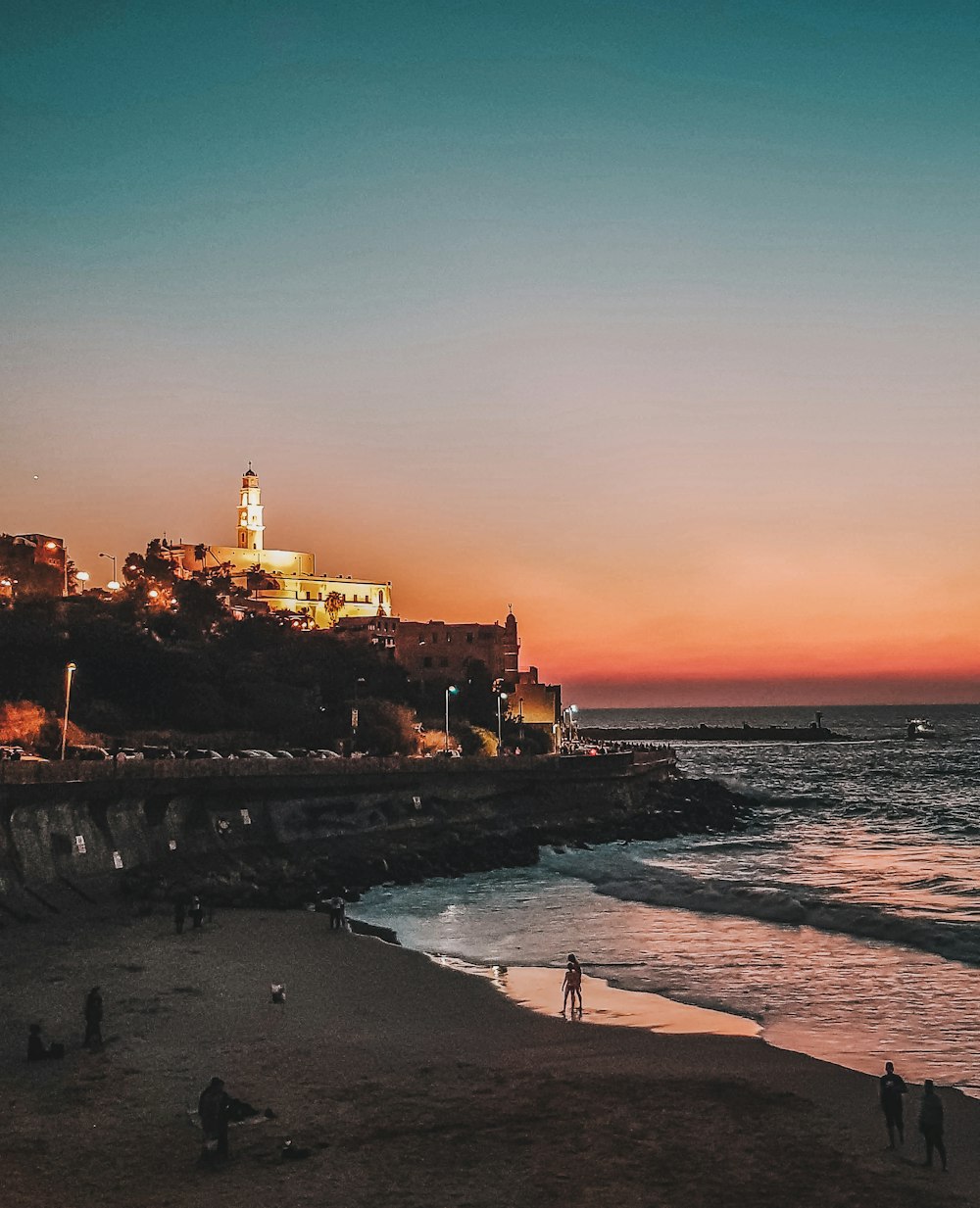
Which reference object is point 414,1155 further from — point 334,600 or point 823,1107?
point 334,600

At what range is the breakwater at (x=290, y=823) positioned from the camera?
41906 millimetres

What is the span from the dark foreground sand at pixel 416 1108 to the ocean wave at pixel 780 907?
15.5m

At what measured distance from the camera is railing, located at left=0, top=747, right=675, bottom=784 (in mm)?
44269

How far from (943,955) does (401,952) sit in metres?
17.3

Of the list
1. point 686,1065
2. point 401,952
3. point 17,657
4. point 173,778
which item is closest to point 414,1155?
point 686,1065

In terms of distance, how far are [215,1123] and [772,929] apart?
28.2 meters

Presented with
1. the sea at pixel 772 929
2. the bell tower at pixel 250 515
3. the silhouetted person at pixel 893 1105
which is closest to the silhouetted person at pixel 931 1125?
the silhouetted person at pixel 893 1105

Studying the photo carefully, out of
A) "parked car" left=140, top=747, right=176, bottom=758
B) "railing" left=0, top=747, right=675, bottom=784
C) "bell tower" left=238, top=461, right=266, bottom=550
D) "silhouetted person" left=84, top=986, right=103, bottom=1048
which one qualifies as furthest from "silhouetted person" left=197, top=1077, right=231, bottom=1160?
"bell tower" left=238, top=461, right=266, bottom=550

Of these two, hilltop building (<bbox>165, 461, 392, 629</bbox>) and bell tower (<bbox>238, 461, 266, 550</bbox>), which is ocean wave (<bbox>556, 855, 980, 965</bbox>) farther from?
bell tower (<bbox>238, 461, 266, 550</bbox>)

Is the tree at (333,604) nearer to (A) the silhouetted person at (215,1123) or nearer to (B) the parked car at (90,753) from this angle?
(B) the parked car at (90,753)

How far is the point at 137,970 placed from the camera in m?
31.4

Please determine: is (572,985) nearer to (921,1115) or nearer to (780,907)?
(921,1115)

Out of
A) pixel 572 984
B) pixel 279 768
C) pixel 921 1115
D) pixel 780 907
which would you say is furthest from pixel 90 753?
pixel 921 1115

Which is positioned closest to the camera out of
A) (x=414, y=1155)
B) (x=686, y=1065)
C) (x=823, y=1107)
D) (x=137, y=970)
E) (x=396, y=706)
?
(x=414, y=1155)
